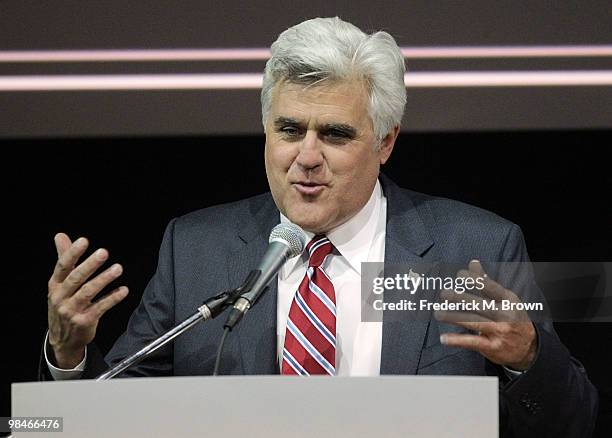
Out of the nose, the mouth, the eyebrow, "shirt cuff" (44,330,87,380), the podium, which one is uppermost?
the eyebrow

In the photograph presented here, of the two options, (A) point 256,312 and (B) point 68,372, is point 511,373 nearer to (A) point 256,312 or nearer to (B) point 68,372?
(A) point 256,312

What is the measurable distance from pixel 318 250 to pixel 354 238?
11 cm

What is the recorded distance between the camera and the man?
2045 millimetres

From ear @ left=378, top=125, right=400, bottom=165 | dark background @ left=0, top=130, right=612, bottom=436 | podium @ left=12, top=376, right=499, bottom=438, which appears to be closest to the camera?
podium @ left=12, top=376, right=499, bottom=438

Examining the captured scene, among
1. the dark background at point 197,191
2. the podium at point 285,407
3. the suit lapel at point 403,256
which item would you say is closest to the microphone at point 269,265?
the podium at point 285,407

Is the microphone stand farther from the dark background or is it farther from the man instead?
the dark background

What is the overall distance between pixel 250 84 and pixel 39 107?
59 cm

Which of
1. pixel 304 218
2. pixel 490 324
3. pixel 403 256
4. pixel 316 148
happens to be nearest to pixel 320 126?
pixel 316 148

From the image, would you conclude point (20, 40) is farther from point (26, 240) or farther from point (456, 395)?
point (456, 395)

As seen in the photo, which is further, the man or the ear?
the ear

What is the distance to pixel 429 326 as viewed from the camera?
220 cm

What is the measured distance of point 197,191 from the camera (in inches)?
111

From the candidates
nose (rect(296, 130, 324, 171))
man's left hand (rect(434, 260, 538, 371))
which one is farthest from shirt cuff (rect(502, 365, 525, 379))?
nose (rect(296, 130, 324, 171))

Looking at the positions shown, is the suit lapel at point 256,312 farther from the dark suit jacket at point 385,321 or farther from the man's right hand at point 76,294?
the man's right hand at point 76,294
